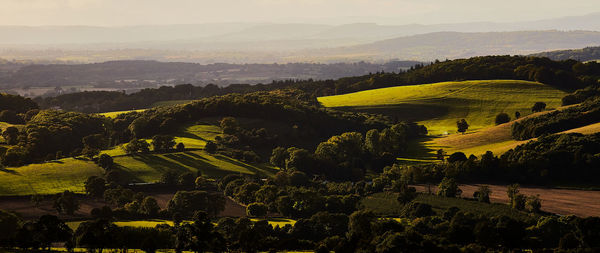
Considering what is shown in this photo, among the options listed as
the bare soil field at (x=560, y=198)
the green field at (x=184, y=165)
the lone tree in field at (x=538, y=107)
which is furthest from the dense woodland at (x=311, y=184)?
the lone tree in field at (x=538, y=107)

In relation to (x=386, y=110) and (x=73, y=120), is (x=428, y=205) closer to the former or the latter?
(x=386, y=110)

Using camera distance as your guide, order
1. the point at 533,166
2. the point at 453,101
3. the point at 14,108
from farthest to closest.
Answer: the point at 453,101
the point at 14,108
the point at 533,166

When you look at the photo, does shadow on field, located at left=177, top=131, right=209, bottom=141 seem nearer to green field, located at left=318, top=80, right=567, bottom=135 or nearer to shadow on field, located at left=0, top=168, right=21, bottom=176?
shadow on field, located at left=0, top=168, right=21, bottom=176

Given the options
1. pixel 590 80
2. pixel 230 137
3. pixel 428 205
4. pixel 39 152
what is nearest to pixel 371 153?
pixel 230 137

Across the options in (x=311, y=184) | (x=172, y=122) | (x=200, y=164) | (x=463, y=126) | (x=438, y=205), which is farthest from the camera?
(x=172, y=122)

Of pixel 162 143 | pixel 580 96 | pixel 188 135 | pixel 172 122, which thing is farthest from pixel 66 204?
pixel 580 96

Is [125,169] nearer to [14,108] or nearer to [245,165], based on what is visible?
[245,165]

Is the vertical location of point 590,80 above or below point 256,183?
above
